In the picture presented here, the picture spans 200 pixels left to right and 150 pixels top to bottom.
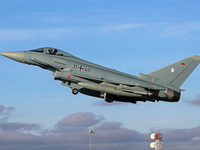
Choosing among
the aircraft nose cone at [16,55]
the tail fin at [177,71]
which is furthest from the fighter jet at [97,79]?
the tail fin at [177,71]

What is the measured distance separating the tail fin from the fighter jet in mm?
104

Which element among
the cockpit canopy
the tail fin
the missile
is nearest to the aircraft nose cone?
the cockpit canopy

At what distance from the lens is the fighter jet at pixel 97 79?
140 feet

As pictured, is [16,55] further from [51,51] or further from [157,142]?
[157,142]

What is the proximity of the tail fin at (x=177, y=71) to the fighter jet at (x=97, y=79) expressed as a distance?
0.10 meters

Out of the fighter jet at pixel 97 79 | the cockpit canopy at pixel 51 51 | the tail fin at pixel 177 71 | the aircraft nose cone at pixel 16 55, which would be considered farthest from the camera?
the tail fin at pixel 177 71

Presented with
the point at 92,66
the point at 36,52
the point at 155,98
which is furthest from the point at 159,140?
the point at 36,52

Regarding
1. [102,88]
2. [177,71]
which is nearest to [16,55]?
[102,88]

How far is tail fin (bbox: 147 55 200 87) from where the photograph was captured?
148 ft

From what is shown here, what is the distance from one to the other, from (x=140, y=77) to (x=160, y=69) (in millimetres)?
2394

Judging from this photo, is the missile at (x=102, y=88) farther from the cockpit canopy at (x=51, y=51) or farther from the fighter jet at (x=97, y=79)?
the cockpit canopy at (x=51, y=51)

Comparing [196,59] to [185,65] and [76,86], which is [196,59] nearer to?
[185,65]

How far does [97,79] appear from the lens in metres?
42.9

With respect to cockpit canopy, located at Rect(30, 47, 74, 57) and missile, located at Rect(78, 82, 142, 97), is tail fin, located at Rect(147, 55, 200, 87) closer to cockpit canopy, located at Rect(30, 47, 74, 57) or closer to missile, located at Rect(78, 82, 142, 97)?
missile, located at Rect(78, 82, 142, 97)
